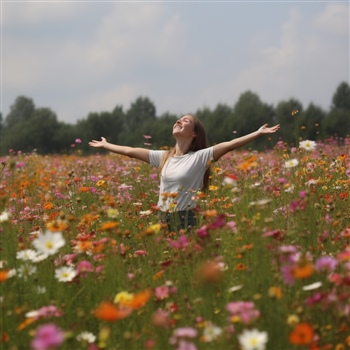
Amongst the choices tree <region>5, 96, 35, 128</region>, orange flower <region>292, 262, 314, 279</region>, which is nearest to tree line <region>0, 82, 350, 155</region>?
orange flower <region>292, 262, 314, 279</region>

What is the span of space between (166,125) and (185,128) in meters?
26.2

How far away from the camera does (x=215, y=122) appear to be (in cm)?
3241

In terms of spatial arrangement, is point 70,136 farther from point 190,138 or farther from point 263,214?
point 263,214

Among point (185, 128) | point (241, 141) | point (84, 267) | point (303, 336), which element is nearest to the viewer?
point (303, 336)

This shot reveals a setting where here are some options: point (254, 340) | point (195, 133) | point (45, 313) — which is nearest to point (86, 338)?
point (45, 313)

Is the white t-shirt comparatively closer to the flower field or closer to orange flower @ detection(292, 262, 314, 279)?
the flower field

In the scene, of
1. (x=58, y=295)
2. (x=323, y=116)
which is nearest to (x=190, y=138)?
(x=58, y=295)

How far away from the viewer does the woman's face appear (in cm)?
505

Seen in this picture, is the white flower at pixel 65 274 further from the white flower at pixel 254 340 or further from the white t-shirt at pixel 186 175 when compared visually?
the white t-shirt at pixel 186 175

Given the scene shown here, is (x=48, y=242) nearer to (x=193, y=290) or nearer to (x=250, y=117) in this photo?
(x=193, y=290)

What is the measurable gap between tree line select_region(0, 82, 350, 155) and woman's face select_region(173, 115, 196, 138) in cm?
1805

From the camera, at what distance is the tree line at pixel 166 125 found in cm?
2893

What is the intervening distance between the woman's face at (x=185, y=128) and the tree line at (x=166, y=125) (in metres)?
18.0

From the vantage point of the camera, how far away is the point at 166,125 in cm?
3112
